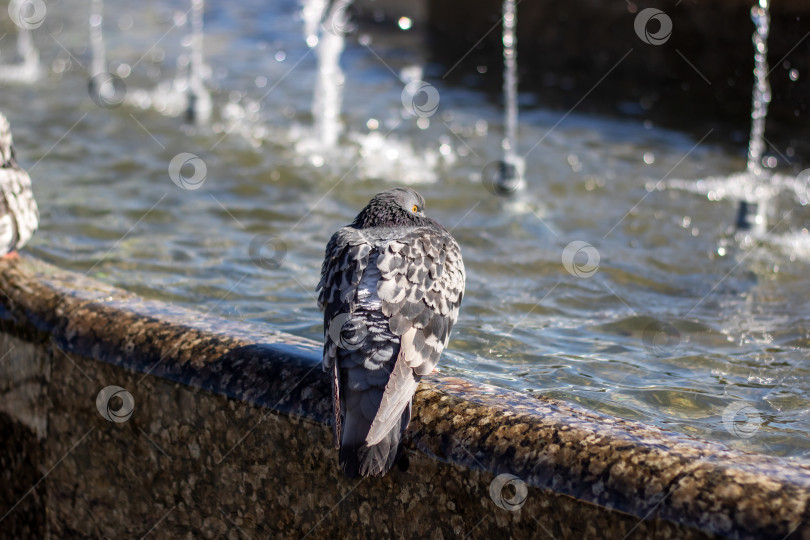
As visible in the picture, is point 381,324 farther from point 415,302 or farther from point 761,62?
point 761,62

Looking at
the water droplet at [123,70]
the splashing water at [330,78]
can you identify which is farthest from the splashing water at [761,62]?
the water droplet at [123,70]

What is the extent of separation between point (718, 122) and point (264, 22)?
7.05m

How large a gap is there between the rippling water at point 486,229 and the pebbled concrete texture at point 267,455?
2.59 ft

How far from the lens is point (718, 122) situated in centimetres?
891

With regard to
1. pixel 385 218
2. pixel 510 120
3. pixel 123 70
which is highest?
pixel 123 70

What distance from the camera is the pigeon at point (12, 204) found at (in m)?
3.88

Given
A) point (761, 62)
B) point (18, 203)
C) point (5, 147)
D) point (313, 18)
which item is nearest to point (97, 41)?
point (313, 18)

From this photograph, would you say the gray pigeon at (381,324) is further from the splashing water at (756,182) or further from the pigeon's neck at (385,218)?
the splashing water at (756,182)

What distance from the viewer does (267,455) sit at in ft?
9.10

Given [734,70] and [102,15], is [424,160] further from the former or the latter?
[102,15]

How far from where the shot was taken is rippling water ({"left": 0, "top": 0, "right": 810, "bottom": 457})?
3.67 metres

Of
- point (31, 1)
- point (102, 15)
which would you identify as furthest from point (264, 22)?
point (31, 1)

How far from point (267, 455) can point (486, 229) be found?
3588 millimetres

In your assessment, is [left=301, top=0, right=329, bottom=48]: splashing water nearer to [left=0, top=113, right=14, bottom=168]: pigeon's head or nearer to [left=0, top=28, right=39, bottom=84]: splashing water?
[left=0, top=28, right=39, bottom=84]: splashing water
